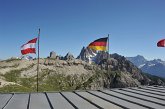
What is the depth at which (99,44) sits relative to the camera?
1751 inches

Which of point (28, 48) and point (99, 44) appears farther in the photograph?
point (28, 48)

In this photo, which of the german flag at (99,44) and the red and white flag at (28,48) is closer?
the german flag at (99,44)

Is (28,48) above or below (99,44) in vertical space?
below

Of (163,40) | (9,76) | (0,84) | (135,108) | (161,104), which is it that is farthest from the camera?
(9,76)

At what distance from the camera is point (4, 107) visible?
17859mm

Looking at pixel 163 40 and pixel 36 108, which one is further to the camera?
pixel 163 40

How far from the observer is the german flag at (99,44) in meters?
44.3

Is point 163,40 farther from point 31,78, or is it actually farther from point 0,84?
point 31,78

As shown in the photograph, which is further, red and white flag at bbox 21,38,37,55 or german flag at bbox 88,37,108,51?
red and white flag at bbox 21,38,37,55

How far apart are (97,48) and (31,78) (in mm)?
147332

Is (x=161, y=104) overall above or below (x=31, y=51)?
below

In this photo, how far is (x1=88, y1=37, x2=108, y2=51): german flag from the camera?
44312 mm

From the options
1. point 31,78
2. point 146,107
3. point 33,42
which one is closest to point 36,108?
point 146,107

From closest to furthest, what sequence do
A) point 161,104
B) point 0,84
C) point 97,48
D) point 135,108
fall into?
point 135,108
point 161,104
point 97,48
point 0,84
